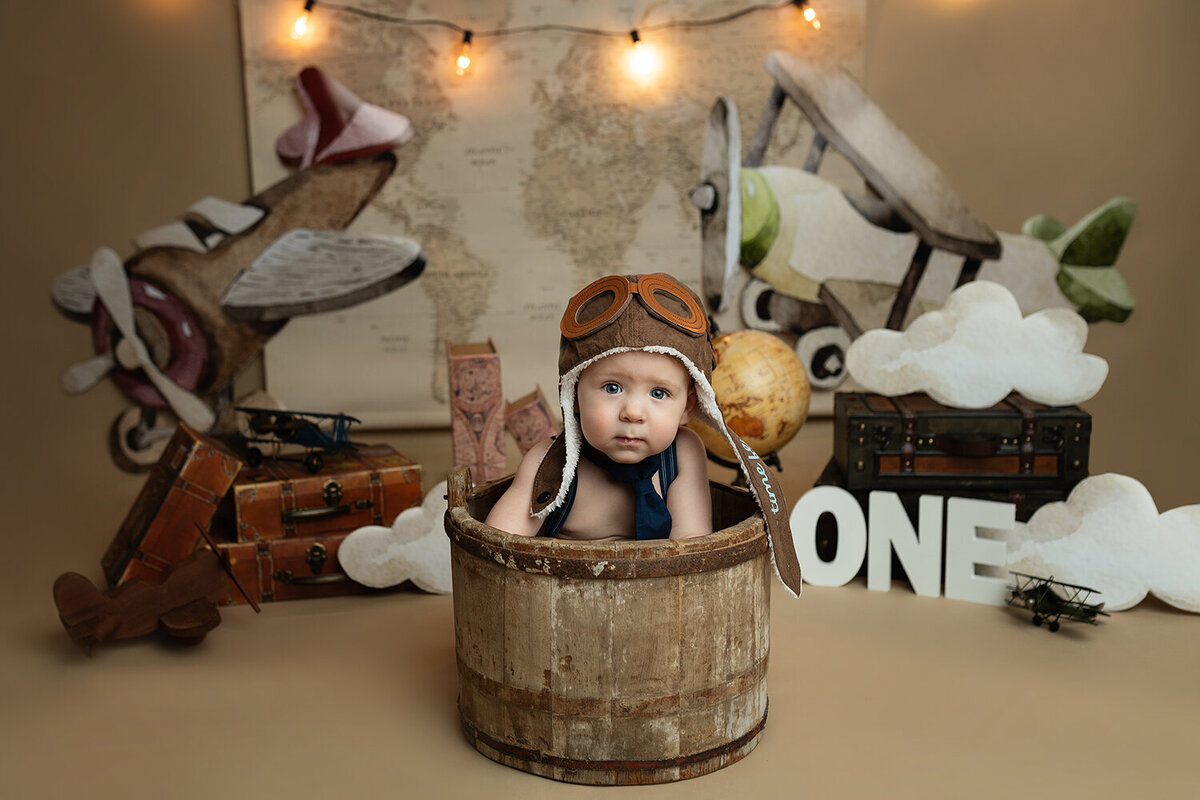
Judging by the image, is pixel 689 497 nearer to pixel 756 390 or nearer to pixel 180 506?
pixel 756 390

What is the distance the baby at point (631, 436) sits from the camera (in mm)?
2357

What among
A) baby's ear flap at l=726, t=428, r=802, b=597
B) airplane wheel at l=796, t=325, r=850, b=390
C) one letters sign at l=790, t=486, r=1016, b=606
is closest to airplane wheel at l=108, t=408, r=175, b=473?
airplane wheel at l=796, t=325, r=850, b=390

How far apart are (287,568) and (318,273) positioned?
7.19ft

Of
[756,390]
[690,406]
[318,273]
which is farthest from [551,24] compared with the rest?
[690,406]

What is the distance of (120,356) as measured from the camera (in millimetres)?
5176

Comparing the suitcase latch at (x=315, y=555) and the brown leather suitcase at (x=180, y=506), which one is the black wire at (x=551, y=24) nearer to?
the brown leather suitcase at (x=180, y=506)

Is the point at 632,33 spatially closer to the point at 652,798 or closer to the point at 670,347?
the point at 670,347

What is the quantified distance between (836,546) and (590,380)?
61.9 inches

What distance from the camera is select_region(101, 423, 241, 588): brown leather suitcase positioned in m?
3.38

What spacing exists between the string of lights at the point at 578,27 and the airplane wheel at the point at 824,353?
1.49m

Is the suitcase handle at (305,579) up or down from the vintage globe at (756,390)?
A: down

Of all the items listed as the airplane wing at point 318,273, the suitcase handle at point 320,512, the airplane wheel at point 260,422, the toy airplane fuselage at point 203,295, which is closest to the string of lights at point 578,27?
the toy airplane fuselage at point 203,295

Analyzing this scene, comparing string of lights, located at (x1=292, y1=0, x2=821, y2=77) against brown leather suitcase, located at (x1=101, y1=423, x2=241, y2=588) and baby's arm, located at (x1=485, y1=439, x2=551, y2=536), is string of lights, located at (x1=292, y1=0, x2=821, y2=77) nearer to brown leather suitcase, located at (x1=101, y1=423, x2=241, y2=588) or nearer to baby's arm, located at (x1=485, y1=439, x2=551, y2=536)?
brown leather suitcase, located at (x1=101, y1=423, x2=241, y2=588)

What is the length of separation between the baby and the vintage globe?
1190mm
